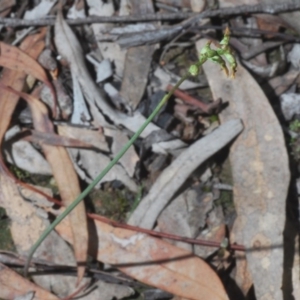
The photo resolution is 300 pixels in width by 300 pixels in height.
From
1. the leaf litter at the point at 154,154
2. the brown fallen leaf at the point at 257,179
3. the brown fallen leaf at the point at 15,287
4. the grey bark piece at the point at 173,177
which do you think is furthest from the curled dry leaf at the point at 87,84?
the brown fallen leaf at the point at 15,287

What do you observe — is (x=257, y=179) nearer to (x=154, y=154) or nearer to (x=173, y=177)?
(x=173, y=177)

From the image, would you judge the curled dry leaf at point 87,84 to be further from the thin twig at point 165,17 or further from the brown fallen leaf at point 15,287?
the brown fallen leaf at point 15,287

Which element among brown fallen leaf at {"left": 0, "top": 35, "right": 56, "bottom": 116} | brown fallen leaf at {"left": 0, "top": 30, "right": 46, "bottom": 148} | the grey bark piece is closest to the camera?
the grey bark piece

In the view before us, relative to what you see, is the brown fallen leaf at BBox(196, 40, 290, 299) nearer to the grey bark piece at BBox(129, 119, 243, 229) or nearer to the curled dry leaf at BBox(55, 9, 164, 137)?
the grey bark piece at BBox(129, 119, 243, 229)

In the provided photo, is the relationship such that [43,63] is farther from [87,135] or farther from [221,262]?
[221,262]

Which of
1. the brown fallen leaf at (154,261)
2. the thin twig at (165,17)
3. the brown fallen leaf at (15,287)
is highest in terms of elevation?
the thin twig at (165,17)

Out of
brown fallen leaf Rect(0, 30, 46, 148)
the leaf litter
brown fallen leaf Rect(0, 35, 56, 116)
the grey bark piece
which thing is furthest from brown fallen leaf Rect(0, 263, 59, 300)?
brown fallen leaf Rect(0, 35, 56, 116)

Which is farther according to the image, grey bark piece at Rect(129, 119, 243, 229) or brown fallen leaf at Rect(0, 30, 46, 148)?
brown fallen leaf at Rect(0, 30, 46, 148)
